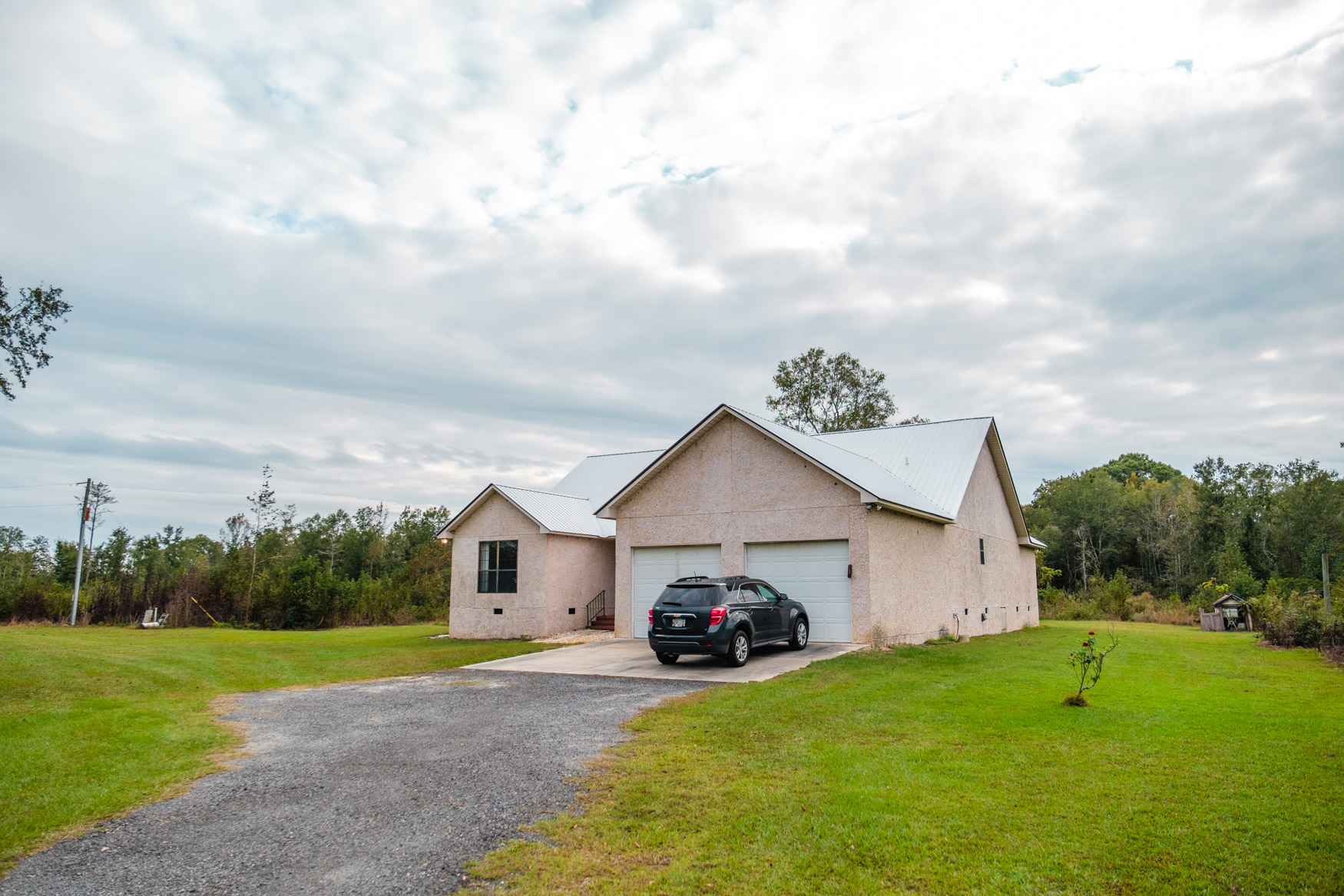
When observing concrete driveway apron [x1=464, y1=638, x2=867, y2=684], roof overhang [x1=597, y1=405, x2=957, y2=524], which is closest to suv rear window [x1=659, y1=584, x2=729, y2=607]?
concrete driveway apron [x1=464, y1=638, x2=867, y2=684]

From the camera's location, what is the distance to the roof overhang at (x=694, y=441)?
1683 centimetres

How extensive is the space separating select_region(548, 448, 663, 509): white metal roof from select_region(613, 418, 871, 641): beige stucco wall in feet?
23.9

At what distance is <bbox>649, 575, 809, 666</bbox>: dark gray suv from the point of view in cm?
1382

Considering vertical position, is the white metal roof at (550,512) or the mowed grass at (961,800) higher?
the white metal roof at (550,512)

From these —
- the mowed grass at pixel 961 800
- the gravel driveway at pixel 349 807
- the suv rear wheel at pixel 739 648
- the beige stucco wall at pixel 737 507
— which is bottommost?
the gravel driveway at pixel 349 807

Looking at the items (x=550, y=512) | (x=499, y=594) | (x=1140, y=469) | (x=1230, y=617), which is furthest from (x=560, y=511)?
(x=1140, y=469)

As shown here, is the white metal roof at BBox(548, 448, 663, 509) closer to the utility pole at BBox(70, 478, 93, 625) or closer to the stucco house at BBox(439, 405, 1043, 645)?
the stucco house at BBox(439, 405, 1043, 645)

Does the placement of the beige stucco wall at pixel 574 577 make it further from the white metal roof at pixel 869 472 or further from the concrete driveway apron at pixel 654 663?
the concrete driveway apron at pixel 654 663

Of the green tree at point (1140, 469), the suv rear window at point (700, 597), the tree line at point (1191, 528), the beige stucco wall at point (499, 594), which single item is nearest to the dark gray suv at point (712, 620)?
the suv rear window at point (700, 597)

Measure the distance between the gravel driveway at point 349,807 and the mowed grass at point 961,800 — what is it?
50 centimetres

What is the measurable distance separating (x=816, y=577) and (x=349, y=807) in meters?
13.0

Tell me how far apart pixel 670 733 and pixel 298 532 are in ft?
142

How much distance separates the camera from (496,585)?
23438mm

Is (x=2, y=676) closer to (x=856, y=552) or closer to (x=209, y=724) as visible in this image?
(x=209, y=724)
